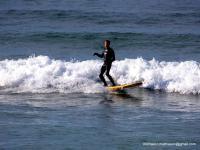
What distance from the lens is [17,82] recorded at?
25078 millimetres

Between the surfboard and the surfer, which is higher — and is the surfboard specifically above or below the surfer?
below

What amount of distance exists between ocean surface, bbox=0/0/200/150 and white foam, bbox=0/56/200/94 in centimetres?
4

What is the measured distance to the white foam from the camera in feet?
79.1

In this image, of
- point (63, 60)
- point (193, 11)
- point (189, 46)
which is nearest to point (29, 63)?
point (63, 60)

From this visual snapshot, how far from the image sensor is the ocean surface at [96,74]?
17.9 m

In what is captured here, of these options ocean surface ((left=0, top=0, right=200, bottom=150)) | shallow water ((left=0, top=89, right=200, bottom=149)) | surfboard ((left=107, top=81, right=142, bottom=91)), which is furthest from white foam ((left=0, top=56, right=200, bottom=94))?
shallow water ((left=0, top=89, right=200, bottom=149))

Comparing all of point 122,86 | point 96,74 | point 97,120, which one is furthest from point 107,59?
point 97,120

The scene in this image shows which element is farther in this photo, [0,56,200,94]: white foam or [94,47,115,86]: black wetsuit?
[0,56,200,94]: white foam

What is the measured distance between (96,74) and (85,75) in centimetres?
41

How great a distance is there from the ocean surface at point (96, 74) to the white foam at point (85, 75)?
0.12 ft

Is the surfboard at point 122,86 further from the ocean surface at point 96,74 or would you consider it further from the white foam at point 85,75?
the white foam at point 85,75

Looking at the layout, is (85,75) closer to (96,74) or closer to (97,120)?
(96,74)

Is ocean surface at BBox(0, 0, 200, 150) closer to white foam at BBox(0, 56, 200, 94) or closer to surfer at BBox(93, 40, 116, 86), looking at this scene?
white foam at BBox(0, 56, 200, 94)

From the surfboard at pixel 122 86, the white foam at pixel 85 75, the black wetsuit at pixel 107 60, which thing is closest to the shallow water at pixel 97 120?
the surfboard at pixel 122 86
